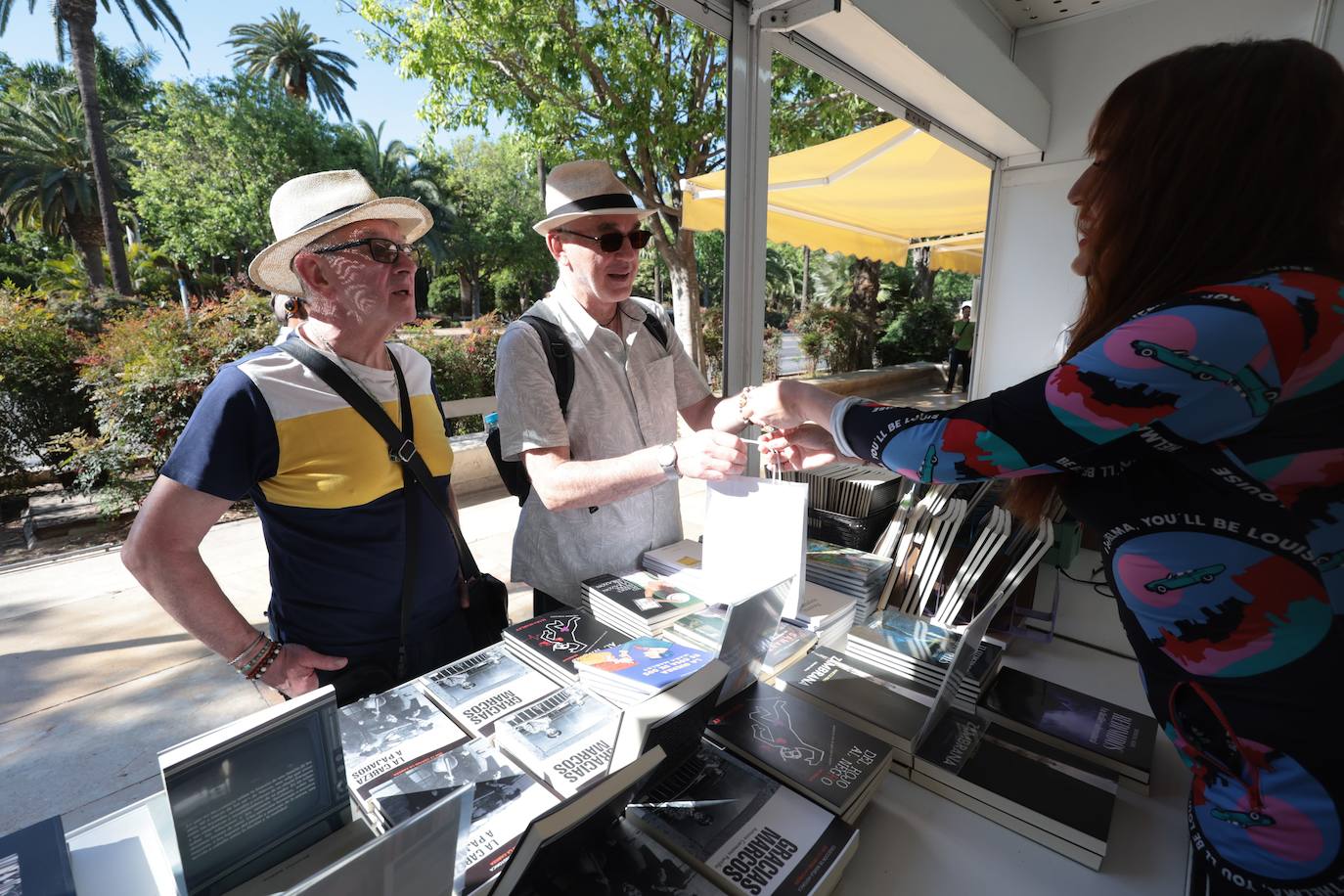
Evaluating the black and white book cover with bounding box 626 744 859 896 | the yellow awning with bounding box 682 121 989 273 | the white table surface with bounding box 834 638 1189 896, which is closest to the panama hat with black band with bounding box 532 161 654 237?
the black and white book cover with bounding box 626 744 859 896

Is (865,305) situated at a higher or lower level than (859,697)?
higher

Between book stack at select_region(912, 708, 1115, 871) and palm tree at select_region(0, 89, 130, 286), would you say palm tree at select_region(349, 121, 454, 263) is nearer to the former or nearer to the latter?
palm tree at select_region(0, 89, 130, 286)

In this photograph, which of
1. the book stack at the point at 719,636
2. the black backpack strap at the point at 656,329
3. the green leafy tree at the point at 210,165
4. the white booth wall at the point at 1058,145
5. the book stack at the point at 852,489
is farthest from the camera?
the green leafy tree at the point at 210,165

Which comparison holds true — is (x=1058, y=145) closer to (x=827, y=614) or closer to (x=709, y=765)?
(x=827, y=614)

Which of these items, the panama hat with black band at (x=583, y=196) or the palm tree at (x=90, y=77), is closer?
the panama hat with black band at (x=583, y=196)

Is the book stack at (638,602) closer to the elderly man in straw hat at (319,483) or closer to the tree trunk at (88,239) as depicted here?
the elderly man in straw hat at (319,483)

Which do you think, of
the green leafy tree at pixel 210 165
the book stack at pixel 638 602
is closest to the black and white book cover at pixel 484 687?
the book stack at pixel 638 602

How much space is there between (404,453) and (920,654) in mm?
1360

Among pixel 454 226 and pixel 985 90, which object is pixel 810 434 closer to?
pixel 985 90

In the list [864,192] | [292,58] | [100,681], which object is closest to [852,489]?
[100,681]

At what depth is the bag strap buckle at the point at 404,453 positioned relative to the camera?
1.57 meters

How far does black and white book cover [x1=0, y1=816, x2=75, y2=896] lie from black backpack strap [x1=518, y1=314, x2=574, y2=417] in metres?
1.21

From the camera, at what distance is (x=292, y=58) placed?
1138 inches

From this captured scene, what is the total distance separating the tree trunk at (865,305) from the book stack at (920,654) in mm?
15163
